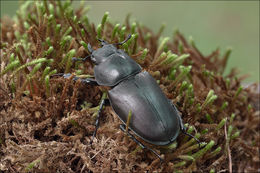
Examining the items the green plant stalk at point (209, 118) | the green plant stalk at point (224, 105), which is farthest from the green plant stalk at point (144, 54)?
the green plant stalk at point (224, 105)

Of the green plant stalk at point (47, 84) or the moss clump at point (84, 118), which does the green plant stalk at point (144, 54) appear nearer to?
the moss clump at point (84, 118)

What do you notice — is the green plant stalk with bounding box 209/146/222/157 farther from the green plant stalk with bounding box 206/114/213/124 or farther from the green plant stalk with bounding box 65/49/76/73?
the green plant stalk with bounding box 65/49/76/73

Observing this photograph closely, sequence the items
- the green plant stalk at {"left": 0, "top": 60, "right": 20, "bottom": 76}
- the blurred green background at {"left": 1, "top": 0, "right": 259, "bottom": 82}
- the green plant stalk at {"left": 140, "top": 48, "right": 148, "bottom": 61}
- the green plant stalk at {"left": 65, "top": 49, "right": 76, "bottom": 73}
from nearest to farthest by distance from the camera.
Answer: the green plant stalk at {"left": 0, "top": 60, "right": 20, "bottom": 76}
the green plant stalk at {"left": 65, "top": 49, "right": 76, "bottom": 73}
the green plant stalk at {"left": 140, "top": 48, "right": 148, "bottom": 61}
the blurred green background at {"left": 1, "top": 0, "right": 259, "bottom": 82}

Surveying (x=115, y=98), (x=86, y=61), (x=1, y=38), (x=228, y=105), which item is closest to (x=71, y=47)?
(x=86, y=61)

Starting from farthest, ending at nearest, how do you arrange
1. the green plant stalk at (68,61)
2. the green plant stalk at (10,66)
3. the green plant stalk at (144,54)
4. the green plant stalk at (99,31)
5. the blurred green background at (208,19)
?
the blurred green background at (208,19), the green plant stalk at (99,31), the green plant stalk at (144,54), the green plant stalk at (68,61), the green plant stalk at (10,66)

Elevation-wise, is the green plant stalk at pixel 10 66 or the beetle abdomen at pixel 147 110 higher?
the green plant stalk at pixel 10 66

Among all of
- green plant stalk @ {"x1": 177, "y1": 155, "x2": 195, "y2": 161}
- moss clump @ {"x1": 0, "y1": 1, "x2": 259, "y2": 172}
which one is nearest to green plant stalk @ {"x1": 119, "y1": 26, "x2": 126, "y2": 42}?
moss clump @ {"x1": 0, "y1": 1, "x2": 259, "y2": 172}

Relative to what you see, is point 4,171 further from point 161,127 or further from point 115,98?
point 161,127

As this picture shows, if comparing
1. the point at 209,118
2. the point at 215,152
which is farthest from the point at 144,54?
the point at 215,152
